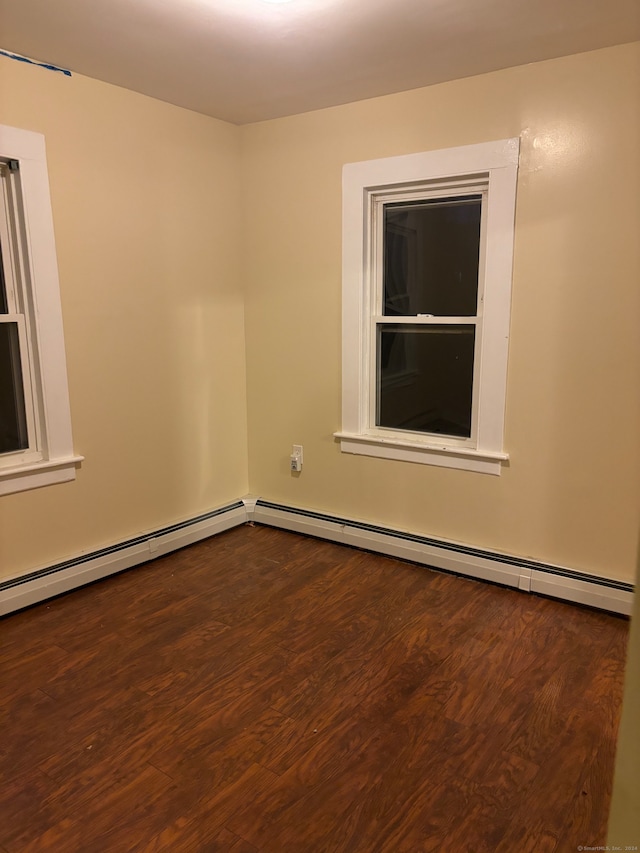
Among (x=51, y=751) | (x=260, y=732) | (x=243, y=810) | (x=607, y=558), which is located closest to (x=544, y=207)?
(x=607, y=558)

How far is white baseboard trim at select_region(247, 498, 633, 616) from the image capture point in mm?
2684

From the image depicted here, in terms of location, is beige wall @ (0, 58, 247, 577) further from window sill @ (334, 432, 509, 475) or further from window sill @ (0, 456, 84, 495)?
window sill @ (334, 432, 509, 475)

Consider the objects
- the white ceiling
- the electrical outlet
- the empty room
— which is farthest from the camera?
the electrical outlet

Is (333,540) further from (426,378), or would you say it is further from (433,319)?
(433,319)

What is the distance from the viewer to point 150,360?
123 inches

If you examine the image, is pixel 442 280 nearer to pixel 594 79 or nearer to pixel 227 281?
pixel 594 79

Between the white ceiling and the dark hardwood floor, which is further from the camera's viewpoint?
the white ceiling

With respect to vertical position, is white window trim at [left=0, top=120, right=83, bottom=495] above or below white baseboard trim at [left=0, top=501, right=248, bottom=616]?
above

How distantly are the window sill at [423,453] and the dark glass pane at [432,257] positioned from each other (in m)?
0.67

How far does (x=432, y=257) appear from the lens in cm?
306

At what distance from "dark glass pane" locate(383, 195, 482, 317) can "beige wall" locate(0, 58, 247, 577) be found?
96 centimetres

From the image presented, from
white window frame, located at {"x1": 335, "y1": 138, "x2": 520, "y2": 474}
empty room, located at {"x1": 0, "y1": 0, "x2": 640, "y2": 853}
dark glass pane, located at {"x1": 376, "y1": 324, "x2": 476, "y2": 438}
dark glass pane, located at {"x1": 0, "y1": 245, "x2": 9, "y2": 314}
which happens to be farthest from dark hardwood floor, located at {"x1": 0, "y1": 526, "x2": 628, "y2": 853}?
dark glass pane, located at {"x1": 0, "y1": 245, "x2": 9, "y2": 314}

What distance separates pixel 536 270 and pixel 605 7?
0.95 meters

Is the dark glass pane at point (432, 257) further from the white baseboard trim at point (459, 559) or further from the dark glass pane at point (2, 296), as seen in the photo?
the dark glass pane at point (2, 296)
